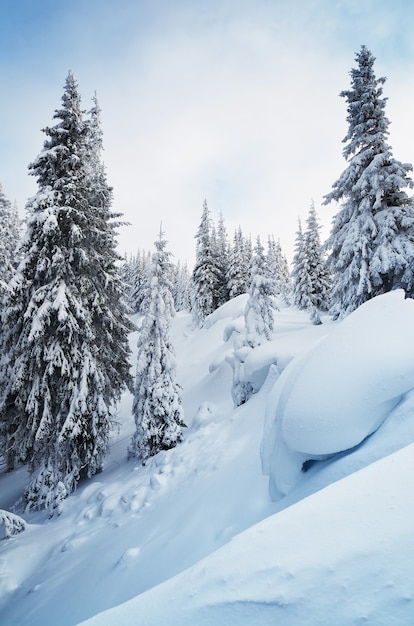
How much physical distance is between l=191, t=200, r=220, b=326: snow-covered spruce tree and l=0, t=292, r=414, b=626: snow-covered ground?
2927 centimetres

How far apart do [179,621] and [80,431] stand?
10.3 m

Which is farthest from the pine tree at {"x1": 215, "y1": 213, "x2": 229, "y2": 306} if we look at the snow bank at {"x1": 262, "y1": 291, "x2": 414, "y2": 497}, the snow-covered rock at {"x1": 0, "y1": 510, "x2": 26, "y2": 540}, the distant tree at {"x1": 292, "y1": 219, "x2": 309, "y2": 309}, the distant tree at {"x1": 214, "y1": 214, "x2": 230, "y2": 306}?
the snow bank at {"x1": 262, "y1": 291, "x2": 414, "y2": 497}

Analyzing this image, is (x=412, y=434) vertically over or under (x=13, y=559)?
over

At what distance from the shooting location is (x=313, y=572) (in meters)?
1.61

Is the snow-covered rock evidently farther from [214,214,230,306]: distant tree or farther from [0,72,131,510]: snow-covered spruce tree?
[214,214,230,306]: distant tree

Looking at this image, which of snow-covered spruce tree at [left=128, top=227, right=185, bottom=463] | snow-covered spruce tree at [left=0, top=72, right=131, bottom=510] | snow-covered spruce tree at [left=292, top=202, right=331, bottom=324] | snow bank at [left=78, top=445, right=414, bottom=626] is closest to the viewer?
snow bank at [left=78, top=445, right=414, bottom=626]

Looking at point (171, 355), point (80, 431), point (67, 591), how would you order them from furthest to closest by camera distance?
point (171, 355)
point (80, 431)
point (67, 591)

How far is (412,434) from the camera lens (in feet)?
10.0

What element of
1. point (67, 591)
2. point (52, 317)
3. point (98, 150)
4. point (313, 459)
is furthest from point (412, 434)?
point (98, 150)

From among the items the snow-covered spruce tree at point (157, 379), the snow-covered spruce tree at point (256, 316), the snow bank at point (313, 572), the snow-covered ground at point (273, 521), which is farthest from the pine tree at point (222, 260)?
the snow bank at point (313, 572)

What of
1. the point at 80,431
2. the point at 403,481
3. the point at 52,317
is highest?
the point at 52,317

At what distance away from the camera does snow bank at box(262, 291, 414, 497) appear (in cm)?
353

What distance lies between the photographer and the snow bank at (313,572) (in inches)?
58.2

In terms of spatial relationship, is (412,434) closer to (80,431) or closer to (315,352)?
(315,352)
